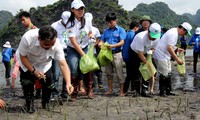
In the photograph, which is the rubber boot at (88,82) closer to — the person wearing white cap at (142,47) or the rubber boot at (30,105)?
the person wearing white cap at (142,47)

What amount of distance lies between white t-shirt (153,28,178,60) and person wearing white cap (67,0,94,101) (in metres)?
1.45

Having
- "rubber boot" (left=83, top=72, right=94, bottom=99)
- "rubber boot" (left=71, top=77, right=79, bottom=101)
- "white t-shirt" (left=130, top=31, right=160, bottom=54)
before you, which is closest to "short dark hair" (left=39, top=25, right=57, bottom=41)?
"rubber boot" (left=71, top=77, right=79, bottom=101)

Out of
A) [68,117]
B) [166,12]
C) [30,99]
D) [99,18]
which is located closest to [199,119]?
[68,117]

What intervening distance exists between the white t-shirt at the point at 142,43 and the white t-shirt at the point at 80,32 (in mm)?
917

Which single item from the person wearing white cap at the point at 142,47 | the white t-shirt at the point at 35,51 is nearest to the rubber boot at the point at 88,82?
the person wearing white cap at the point at 142,47

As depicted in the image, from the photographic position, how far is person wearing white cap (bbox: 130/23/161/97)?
214 inches

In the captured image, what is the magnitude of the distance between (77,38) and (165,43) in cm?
175

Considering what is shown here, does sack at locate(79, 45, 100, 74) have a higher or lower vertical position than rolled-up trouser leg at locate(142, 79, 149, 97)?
higher

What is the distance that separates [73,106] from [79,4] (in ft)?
5.73

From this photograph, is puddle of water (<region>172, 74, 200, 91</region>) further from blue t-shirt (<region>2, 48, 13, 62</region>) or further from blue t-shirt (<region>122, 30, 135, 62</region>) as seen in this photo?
blue t-shirt (<region>2, 48, 13, 62</region>)

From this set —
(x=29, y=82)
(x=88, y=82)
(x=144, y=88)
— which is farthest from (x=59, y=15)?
(x=29, y=82)

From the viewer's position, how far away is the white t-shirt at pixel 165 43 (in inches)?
226

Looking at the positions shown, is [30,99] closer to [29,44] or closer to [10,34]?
[29,44]

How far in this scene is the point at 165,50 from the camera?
235 inches
